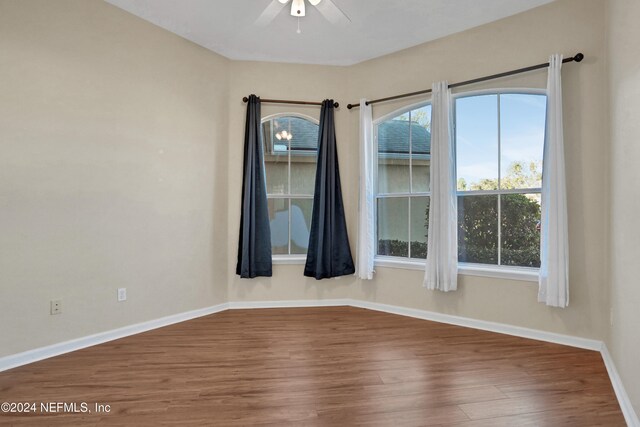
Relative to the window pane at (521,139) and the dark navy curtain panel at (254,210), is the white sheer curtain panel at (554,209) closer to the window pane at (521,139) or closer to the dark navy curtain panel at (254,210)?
the window pane at (521,139)

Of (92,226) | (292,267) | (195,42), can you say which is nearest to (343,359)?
(292,267)

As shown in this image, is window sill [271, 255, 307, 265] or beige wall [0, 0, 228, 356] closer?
beige wall [0, 0, 228, 356]

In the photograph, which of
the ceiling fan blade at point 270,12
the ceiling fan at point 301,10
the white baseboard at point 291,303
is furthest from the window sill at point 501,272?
the ceiling fan blade at point 270,12

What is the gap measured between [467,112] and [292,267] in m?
2.50

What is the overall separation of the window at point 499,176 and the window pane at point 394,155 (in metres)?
0.57

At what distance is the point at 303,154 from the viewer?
→ 4.24 metres

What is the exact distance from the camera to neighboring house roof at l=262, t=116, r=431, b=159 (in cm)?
384

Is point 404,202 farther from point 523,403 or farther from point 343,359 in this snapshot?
point 523,403

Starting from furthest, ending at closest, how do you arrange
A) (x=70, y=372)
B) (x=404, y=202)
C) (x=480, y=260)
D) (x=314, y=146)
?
(x=314, y=146), (x=404, y=202), (x=480, y=260), (x=70, y=372)

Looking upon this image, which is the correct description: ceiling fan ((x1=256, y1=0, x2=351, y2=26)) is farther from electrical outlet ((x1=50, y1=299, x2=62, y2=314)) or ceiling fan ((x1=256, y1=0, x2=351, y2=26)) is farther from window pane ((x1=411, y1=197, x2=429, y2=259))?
electrical outlet ((x1=50, y1=299, x2=62, y2=314))

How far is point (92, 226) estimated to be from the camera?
9.55 feet

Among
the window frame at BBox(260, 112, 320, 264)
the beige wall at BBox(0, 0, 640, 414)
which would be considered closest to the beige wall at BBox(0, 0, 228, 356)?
the beige wall at BBox(0, 0, 640, 414)

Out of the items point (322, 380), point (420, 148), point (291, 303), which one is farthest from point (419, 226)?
point (322, 380)

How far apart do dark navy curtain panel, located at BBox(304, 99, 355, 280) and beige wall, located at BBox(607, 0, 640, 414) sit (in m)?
2.40
